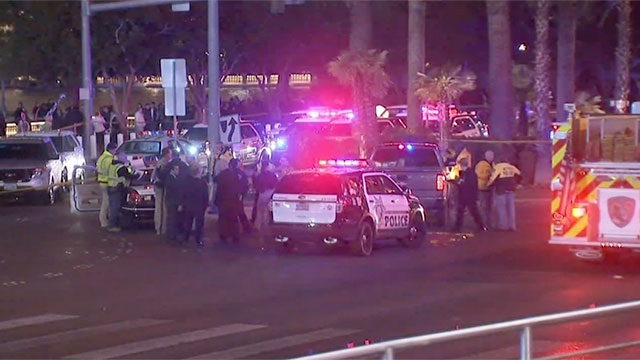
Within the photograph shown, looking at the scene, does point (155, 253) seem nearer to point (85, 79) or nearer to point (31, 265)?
point (31, 265)

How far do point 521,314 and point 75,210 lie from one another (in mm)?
16311

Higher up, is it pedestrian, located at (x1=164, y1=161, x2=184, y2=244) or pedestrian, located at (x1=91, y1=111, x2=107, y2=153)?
pedestrian, located at (x1=91, y1=111, x2=107, y2=153)

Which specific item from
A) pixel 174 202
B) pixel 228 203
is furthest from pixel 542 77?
pixel 174 202

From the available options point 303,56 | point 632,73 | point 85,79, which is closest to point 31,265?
point 85,79

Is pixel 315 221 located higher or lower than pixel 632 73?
lower

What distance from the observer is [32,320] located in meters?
13.5

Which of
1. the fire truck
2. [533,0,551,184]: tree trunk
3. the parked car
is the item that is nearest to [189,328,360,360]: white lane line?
the fire truck

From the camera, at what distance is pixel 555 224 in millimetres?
18094

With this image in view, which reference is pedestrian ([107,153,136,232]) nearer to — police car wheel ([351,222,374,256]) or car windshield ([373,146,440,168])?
car windshield ([373,146,440,168])

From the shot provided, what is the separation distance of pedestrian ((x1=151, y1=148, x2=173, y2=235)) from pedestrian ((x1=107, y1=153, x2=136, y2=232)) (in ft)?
2.27

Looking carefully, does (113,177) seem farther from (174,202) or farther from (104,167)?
(174,202)

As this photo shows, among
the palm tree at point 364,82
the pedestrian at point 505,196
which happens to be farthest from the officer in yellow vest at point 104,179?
the palm tree at point 364,82

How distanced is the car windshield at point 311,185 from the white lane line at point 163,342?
7.09 m

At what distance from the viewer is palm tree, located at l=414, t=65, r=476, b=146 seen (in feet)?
121
